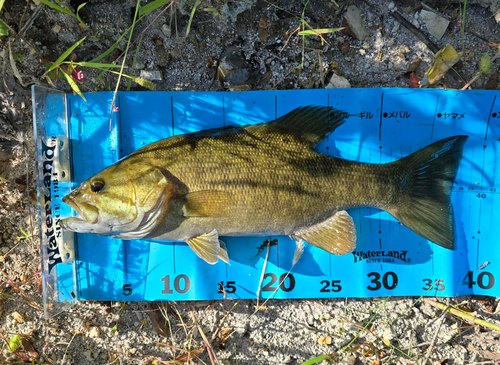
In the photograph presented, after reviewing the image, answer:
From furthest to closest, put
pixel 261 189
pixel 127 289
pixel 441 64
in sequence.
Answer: pixel 127 289
pixel 441 64
pixel 261 189

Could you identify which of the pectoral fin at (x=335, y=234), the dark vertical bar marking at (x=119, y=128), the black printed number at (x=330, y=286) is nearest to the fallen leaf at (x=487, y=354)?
the black printed number at (x=330, y=286)

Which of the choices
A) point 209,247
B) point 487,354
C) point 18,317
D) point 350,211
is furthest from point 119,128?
point 487,354

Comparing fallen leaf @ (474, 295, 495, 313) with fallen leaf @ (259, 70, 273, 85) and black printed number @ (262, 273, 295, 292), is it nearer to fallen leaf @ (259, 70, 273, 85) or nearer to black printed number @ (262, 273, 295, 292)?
black printed number @ (262, 273, 295, 292)

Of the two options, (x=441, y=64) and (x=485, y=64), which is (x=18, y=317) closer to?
(x=441, y=64)

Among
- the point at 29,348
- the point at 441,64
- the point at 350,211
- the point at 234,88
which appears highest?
the point at 441,64

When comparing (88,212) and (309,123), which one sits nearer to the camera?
(88,212)

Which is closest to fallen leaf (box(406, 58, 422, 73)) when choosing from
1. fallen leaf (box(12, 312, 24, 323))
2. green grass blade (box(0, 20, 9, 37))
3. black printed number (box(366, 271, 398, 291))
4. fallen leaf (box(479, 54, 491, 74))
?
fallen leaf (box(479, 54, 491, 74))

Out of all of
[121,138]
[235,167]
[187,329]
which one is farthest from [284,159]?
[187,329]

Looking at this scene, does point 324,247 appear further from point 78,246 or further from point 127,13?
point 127,13
